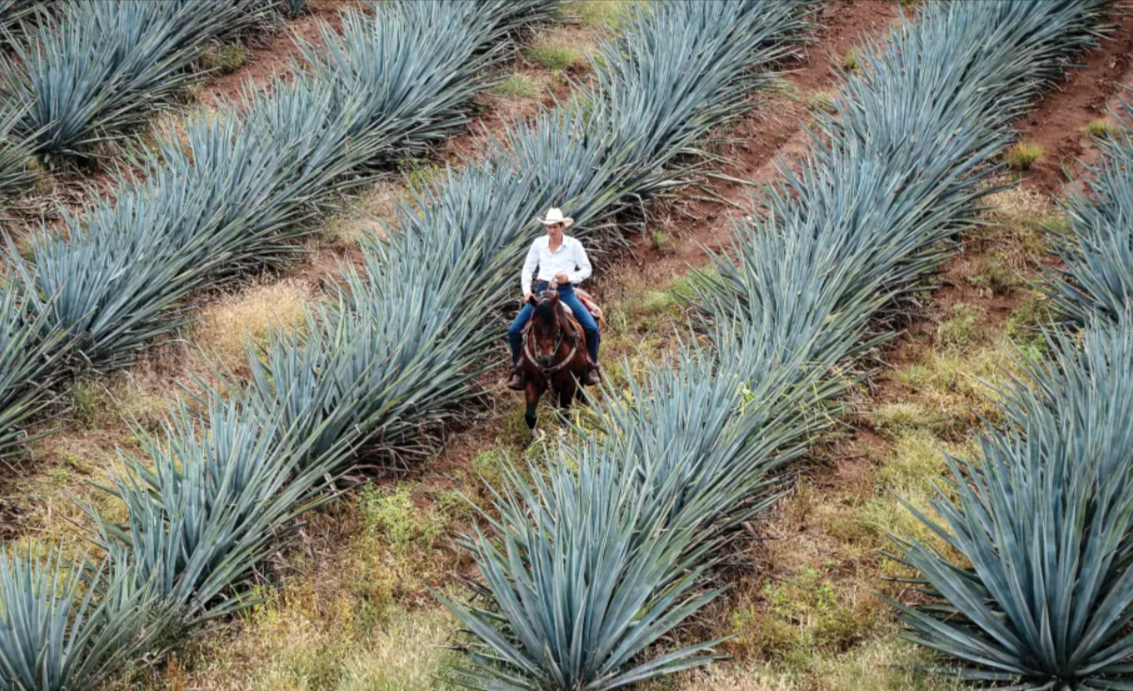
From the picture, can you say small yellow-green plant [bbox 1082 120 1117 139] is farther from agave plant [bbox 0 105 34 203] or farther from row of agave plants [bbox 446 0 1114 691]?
agave plant [bbox 0 105 34 203]

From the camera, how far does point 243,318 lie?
35.5 feet

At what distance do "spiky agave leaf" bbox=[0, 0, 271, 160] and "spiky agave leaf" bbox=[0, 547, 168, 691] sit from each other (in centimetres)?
677

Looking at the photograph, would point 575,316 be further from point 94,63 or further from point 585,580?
point 94,63

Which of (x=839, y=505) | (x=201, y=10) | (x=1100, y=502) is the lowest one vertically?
(x=839, y=505)

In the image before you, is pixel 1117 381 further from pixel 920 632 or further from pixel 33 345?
pixel 33 345

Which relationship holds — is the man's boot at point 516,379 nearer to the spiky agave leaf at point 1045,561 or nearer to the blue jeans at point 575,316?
the blue jeans at point 575,316

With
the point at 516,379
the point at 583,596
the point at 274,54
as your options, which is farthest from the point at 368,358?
the point at 274,54

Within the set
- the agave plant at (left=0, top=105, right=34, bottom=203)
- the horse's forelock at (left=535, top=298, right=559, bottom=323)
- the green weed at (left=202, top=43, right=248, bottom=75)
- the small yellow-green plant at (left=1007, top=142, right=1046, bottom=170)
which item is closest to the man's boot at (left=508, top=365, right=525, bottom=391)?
the horse's forelock at (left=535, top=298, right=559, bottom=323)

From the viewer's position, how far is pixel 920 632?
729 cm

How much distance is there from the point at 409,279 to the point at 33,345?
9.57 feet

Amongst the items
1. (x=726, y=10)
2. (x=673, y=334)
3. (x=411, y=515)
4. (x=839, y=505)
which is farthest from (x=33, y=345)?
(x=726, y=10)

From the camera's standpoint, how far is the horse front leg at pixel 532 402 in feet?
30.4

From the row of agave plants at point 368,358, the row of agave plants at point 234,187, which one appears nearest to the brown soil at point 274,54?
the row of agave plants at point 234,187

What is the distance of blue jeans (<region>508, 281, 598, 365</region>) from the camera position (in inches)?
364
